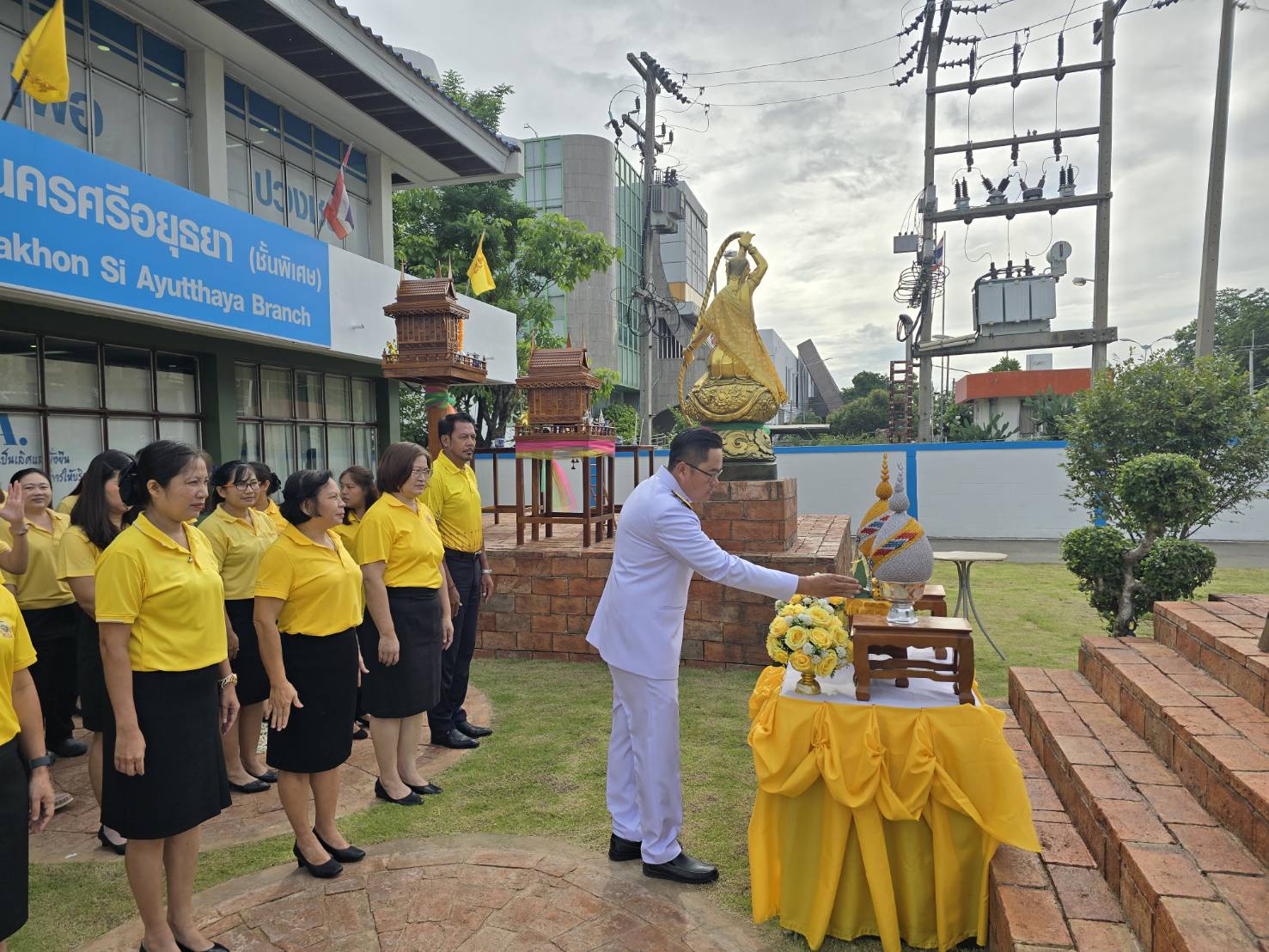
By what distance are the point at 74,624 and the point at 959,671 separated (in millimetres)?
4507

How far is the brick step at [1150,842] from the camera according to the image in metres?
2.06

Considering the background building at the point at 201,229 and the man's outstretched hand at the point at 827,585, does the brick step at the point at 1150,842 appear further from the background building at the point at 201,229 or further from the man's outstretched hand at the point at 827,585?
the background building at the point at 201,229

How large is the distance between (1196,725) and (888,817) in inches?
54.3

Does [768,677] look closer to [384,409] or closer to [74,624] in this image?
A: [74,624]

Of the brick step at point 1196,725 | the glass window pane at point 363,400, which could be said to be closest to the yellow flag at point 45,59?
the glass window pane at point 363,400

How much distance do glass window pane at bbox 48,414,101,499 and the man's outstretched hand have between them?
6.64 m

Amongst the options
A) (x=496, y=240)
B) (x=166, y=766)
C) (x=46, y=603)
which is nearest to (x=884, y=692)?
(x=166, y=766)

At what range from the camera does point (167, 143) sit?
768cm

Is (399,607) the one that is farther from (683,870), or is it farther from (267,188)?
(267,188)

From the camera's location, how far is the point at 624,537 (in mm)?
3162

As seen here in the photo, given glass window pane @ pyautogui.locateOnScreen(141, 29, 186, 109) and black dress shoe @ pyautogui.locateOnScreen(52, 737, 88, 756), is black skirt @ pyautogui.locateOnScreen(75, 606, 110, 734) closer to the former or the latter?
black dress shoe @ pyautogui.locateOnScreen(52, 737, 88, 756)

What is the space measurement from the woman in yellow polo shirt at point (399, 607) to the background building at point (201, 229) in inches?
145

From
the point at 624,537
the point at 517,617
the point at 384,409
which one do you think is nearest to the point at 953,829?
the point at 624,537

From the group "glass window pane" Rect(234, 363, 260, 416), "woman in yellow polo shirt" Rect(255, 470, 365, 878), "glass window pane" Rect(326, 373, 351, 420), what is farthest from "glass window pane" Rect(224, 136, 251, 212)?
"woman in yellow polo shirt" Rect(255, 470, 365, 878)
